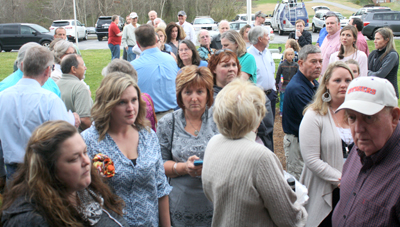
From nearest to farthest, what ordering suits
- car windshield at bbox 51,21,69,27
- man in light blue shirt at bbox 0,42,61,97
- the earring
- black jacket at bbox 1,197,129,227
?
1. black jacket at bbox 1,197,129,227
2. the earring
3. man in light blue shirt at bbox 0,42,61,97
4. car windshield at bbox 51,21,69,27

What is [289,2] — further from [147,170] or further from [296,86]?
[147,170]

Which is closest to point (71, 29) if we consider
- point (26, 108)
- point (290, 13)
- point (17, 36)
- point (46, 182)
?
point (17, 36)

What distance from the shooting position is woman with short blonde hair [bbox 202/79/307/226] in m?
1.83

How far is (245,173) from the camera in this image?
1.85 metres

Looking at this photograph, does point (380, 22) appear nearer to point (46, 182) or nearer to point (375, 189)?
point (375, 189)

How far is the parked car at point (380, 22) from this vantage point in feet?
69.9

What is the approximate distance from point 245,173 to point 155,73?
9.21 ft

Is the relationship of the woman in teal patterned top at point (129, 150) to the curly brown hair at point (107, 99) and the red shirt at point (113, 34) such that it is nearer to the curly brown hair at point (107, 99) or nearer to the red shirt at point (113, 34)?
the curly brown hair at point (107, 99)

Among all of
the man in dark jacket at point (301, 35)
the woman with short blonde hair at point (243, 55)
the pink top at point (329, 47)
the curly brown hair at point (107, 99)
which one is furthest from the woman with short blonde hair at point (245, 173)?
the man in dark jacket at point (301, 35)

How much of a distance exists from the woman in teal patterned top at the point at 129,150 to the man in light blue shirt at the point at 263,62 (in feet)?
10.7

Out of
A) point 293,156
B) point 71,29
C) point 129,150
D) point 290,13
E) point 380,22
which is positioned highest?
point 290,13

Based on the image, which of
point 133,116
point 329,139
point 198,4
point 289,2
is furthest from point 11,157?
point 198,4

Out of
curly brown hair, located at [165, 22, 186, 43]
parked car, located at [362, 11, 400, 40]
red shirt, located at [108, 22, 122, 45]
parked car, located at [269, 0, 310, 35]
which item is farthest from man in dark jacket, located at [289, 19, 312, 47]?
parked car, located at [362, 11, 400, 40]

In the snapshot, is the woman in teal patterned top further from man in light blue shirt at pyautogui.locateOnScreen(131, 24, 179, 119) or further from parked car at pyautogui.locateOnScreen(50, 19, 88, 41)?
parked car at pyautogui.locateOnScreen(50, 19, 88, 41)
